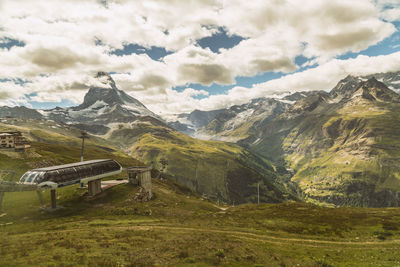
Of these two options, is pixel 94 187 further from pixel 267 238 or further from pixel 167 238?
pixel 267 238

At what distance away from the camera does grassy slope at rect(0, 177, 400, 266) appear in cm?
2736

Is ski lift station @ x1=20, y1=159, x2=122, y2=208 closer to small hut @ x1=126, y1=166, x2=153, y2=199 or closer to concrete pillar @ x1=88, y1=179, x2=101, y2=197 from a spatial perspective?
concrete pillar @ x1=88, y1=179, x2=101, y2=197

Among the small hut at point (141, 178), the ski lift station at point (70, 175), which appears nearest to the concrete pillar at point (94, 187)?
the ski lift station at point (70, 175)

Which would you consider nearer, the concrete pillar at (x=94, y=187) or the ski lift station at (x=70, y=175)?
the ski lift station at (x=70, y=175)

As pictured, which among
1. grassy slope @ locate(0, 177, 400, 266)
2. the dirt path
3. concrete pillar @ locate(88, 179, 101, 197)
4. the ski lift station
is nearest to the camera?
grassy slope @ locate(0, 177, 400, 266)

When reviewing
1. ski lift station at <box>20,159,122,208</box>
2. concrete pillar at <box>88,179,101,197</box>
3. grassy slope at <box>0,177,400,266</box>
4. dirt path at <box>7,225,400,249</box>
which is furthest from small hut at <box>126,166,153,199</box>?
dirt path at <box>7,225,400,249</box>

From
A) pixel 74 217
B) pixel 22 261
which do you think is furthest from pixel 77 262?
pixel 74 217

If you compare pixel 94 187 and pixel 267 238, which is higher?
pixel 94 187

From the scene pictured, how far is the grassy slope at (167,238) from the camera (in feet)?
89.8

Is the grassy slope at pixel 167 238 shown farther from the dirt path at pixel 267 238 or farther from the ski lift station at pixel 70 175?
the ski lift station at pixel 70 175

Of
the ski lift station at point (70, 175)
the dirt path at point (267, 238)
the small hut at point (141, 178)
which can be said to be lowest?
the dirt path at point (267, 238)

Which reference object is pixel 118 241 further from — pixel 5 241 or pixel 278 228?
pixel 278 228

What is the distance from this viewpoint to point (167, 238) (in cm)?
3762

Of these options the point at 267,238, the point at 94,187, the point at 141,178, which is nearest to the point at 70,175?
the point at 94,187
